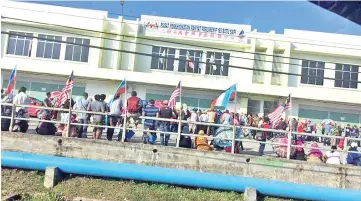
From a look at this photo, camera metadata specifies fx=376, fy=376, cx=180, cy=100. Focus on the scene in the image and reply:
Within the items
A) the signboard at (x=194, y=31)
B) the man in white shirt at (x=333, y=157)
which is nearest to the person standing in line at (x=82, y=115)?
the man in white shirt at (x=333, y=157)

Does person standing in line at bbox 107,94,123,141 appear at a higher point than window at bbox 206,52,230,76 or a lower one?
lower

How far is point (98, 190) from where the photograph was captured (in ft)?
33.2

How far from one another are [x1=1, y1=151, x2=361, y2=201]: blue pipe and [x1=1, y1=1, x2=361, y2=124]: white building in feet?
50.8

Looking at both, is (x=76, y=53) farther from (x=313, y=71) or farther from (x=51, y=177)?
(x=51, y=177)

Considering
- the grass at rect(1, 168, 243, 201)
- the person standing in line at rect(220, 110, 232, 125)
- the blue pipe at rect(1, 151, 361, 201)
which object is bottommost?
the grass at rect(1, 168, 243, 201)

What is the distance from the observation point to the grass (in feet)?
32.5

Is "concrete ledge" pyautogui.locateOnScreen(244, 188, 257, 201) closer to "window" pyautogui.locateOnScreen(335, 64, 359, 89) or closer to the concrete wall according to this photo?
the concrete wall

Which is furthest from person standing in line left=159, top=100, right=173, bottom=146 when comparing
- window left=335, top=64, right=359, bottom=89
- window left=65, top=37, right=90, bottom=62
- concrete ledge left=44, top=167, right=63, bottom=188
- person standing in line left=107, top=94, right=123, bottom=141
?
window left=335, top=64, right=359, bottom=89

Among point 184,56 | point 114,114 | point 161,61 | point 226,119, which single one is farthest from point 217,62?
point 114,114

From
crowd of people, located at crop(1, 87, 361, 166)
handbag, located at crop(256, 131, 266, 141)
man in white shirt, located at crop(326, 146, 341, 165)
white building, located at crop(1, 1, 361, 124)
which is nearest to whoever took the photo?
man in white shirt, located at crop(326, 146, 341, 165)

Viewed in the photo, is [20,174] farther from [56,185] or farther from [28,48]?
[28,48]

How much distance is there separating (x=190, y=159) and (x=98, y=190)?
2792 mm

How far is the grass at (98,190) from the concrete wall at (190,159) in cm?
88

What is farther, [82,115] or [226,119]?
[226,119]
